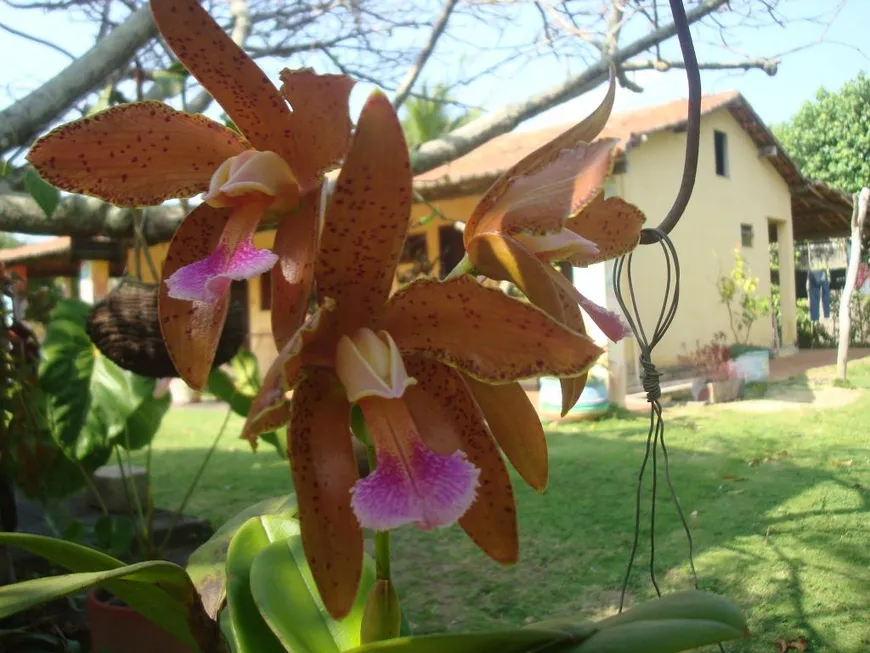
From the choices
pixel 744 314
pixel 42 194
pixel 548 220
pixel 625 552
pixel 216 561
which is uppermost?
pixel 42 194

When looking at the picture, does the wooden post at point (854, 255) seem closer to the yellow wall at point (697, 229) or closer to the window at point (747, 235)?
the yellow wall at point (697, 229)

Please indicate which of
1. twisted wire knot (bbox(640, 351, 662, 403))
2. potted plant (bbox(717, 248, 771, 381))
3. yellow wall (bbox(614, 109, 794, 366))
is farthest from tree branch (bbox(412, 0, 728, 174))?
potted plant (bbox(717, 248, 771, 381))

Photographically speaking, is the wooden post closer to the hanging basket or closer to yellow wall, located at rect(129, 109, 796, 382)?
yellow wall, located at rect(129, 109, 796, 382)

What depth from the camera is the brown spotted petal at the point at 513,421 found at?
0.66 metres

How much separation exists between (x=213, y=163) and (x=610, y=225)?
1.32ft

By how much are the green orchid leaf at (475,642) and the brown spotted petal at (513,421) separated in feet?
0.46

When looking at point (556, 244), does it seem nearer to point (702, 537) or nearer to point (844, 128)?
point (702, 537)

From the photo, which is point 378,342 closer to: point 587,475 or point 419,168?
point 419,168

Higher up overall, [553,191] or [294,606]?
[553,191]

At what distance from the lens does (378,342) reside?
576 mm

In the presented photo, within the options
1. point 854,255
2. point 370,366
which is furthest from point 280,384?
point 854,255

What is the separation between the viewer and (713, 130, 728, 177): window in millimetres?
9793

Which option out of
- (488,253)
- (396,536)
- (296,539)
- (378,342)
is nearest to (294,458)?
(378,342)

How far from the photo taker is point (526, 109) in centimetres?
375
